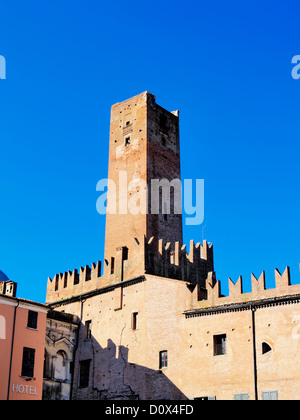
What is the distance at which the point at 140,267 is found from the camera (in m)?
31.5

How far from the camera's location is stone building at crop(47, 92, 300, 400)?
25.5 m

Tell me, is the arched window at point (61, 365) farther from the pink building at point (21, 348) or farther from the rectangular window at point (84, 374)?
the pink building at point (21, 348)

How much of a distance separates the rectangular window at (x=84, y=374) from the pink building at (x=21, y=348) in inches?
159

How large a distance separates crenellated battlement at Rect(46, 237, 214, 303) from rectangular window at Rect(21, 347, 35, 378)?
6482 mm

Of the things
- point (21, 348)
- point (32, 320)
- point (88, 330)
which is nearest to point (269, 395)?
point (21, 348)

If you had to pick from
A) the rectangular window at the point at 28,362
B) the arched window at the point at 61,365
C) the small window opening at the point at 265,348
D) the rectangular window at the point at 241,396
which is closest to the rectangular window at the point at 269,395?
the rectangular window at the point at 241,396

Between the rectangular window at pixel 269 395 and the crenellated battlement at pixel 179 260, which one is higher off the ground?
the crenellated battlement at pixel 179 260

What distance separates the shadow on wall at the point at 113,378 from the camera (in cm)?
2805

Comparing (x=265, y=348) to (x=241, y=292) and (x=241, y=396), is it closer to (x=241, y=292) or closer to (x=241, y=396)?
(x=241, y=396)

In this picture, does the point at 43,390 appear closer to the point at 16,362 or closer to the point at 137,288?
the point at 16,362

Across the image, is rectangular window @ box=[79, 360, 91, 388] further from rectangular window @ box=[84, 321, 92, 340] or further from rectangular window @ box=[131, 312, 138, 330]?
rectangular window @ box=[131, 312, 138, 330]

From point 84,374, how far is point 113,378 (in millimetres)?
2436

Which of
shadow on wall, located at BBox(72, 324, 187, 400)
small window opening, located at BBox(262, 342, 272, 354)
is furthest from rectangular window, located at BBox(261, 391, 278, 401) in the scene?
shadow on wall, located at BBox(72, 324, 187, 400)
